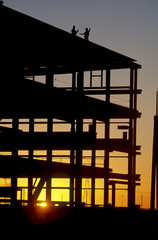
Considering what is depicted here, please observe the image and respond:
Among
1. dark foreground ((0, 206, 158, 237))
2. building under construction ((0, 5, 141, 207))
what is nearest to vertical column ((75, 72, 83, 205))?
building under construction ((0, 5, 141, 207))

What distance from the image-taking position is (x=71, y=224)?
15062 mm

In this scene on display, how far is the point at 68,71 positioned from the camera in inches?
1190

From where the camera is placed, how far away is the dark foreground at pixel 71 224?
14.2 metres


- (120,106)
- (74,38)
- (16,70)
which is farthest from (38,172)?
(120,106)

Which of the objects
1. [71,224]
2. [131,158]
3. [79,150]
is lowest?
[71,224]

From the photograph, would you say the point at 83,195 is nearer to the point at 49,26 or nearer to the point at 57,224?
the point at 49,26

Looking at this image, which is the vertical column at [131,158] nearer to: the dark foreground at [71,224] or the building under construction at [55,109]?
the building under construction at [55,109]

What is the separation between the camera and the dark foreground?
1420 cm

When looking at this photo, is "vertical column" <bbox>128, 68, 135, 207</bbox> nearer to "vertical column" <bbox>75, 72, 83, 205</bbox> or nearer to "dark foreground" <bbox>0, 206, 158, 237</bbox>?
"vertical column" <bbox>75, 72, 83, 205</bbox>

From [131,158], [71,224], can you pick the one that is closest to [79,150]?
[131,158]

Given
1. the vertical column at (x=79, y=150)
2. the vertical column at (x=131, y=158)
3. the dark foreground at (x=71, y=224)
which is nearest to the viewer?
the dark foreground at (x=71, y=224)

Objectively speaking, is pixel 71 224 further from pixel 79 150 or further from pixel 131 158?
pixel 131 158

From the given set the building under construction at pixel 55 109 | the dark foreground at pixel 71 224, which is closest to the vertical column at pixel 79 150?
the building under construction at pixel 55 109

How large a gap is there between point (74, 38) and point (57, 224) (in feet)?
→ 34.6
